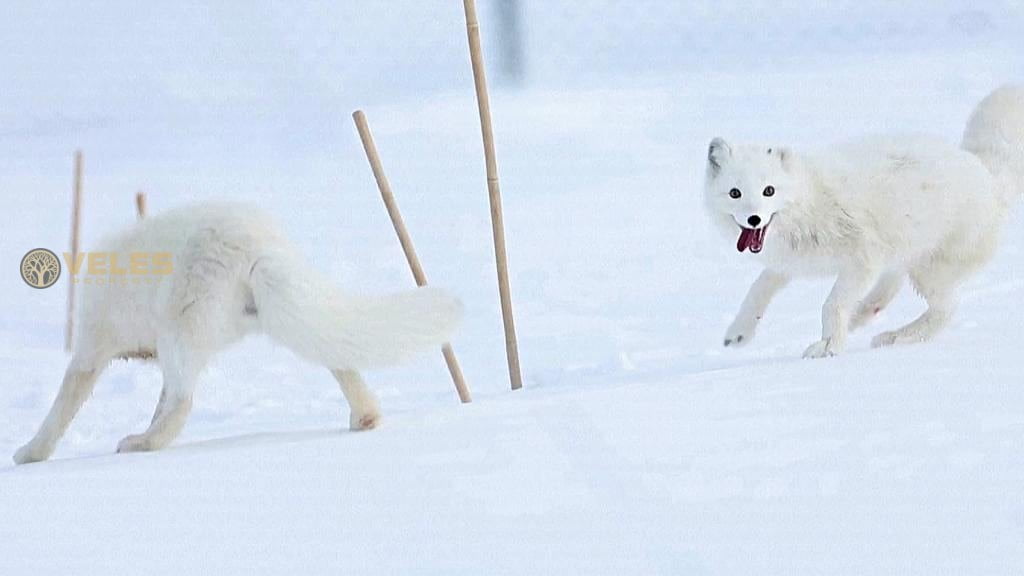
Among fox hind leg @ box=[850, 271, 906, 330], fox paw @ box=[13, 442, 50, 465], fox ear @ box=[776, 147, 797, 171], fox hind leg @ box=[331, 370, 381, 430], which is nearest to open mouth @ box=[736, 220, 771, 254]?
fox ear @ box=[776, 147, 797, 171]

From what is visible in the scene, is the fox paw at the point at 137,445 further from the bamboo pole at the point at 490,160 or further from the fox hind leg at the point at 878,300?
the fox hind leg at the point at 878,300

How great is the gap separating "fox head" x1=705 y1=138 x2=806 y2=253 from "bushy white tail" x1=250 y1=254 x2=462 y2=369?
0.62 meters

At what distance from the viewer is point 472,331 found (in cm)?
431

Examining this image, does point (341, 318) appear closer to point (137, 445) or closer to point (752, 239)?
point (137, 445)

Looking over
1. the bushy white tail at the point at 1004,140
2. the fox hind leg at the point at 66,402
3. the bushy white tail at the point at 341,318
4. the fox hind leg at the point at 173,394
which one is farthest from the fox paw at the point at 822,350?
the fox hind leg at the point at 66,402

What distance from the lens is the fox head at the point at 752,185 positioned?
101 inches

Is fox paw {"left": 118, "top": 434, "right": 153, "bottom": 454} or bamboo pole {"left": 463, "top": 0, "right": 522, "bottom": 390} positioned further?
bamboo pole {"left": 463, "top": 0, "right": 522, "bottom": 390}

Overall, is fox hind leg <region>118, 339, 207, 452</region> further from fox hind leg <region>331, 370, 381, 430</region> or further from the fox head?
the fox head

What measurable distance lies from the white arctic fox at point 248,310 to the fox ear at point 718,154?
2.16ft

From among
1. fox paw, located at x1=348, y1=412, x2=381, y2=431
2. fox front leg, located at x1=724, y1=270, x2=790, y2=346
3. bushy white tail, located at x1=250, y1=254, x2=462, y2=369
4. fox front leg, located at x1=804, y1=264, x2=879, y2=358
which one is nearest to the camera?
bushy white tail, located at x1=250, y1=254, x2=462, y2=369

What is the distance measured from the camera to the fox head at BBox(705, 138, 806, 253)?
2574 millimetres

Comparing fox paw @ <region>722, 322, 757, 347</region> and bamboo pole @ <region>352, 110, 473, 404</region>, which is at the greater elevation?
bamboo pole @ <region>352, 110, 473, 404</region>

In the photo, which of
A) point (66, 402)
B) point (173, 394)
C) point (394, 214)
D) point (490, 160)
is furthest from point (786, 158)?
point (66, 402)

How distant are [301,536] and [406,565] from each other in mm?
147
